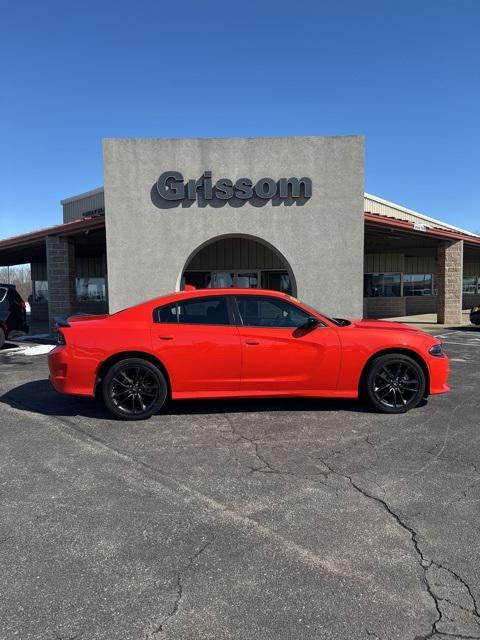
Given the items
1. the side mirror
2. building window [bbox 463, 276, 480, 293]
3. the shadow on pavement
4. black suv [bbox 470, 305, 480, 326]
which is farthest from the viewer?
building window [bbox 463, 276, 480, 293]

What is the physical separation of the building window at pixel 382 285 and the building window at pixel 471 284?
23.6 feet

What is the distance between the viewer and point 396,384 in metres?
5.71

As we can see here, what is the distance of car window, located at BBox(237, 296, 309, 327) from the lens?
18.7ft

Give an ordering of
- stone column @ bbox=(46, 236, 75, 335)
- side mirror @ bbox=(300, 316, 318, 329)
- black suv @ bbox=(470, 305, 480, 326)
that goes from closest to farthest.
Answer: side mirror @ bbox=(300, 316, 318, 329), stone column @ bbox=(46, 236, 75, 335), black suv @ bbox=(470, 305, 480, 326)

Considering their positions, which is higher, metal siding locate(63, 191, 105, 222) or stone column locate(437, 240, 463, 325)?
metal siding locate(63, 191, 105, 222)

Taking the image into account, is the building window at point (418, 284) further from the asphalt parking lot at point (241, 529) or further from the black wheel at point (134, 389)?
the black wheel at point (134, 389)

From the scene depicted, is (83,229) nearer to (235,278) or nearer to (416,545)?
(235,278)

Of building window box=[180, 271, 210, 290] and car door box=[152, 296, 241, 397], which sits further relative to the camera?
building window box=[180, 271, 210, 290]

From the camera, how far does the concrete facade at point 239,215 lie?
481 inches

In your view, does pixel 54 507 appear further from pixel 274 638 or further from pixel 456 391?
pixel 456 391

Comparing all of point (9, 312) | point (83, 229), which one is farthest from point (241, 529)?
point (83, 229)

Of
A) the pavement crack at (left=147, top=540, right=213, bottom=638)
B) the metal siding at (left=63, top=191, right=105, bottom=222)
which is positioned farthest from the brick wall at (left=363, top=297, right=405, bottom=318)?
the pavement crack at (left=147, top=540, right=213, bottom=638)

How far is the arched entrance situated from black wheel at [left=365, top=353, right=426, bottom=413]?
1094 cm

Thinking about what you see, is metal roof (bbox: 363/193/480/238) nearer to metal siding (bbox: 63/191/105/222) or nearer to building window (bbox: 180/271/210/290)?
building window (bbox: 180/271/210/290)
